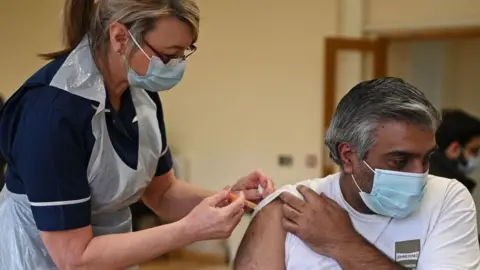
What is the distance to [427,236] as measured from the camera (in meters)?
1.55

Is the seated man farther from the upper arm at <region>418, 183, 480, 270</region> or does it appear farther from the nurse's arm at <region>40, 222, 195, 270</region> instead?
the nurse's arm at <region>40, 222, 195, 270</region>

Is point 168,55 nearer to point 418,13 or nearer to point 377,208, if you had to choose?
point 377,208

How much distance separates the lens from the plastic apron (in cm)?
157


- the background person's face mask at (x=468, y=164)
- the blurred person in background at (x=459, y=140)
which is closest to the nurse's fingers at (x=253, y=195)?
the blurred person in background at (x=459, y=140)

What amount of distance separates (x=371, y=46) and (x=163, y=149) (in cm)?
325

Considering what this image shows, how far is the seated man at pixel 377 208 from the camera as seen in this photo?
58.9 inches

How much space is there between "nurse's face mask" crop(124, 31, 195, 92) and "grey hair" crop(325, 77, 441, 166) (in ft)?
1.45

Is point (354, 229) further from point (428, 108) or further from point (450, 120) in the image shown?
point (450, 120)

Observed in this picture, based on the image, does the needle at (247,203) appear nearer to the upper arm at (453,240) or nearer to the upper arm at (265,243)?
the upper arm at (265,243)

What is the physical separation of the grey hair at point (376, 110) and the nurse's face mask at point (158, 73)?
0.44 m

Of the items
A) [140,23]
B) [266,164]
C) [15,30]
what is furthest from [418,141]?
[15,30]

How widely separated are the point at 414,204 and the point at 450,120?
2.21 meters

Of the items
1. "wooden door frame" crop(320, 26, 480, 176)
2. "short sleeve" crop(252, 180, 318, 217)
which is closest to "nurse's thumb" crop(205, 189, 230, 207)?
"short sleeve" crop(252, 180, 318, 217)

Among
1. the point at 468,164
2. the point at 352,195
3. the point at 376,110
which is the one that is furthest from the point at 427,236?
the point at 468,164
